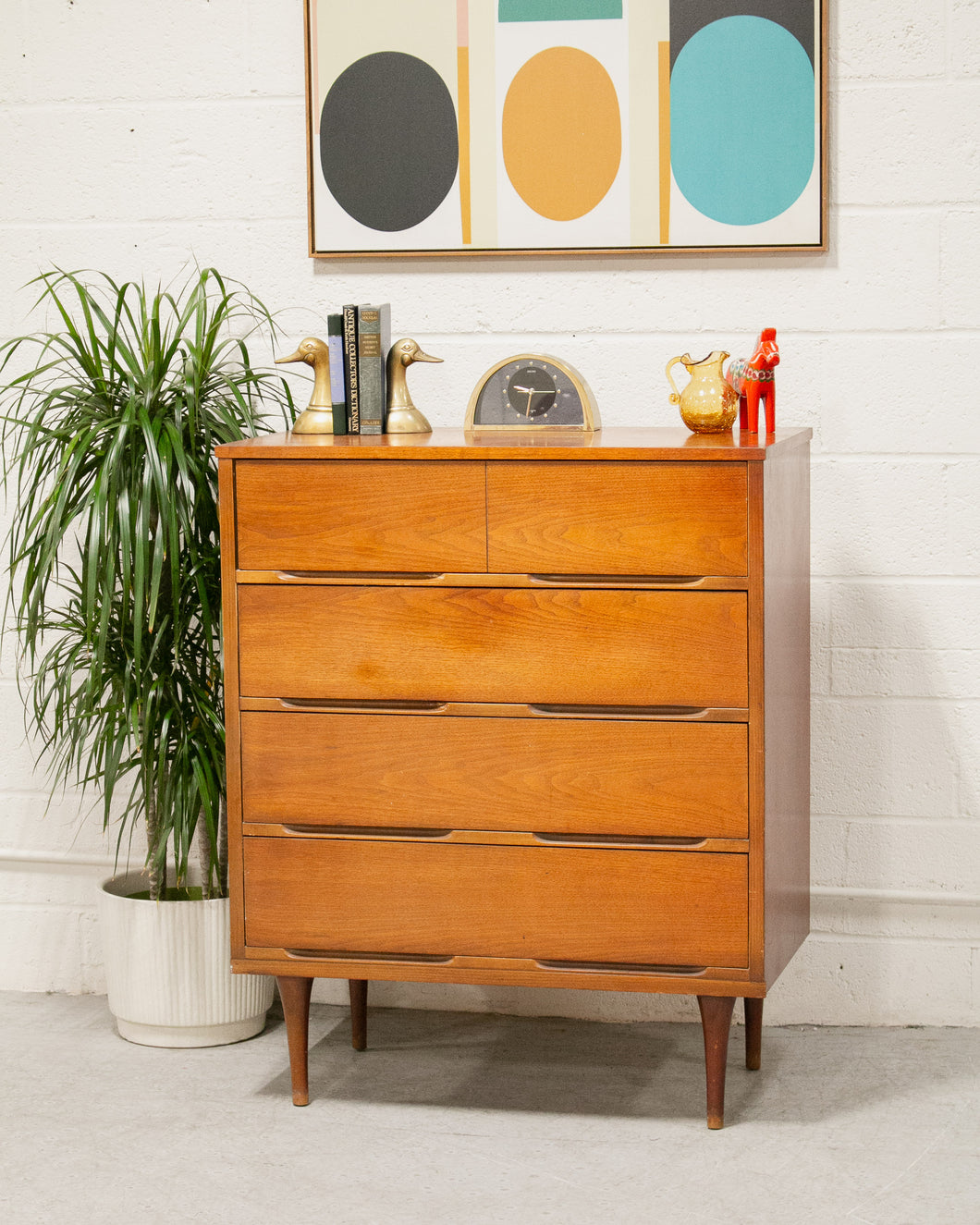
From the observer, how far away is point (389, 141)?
2.73 metres

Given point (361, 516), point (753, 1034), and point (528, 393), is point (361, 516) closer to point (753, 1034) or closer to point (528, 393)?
point (528, 393)

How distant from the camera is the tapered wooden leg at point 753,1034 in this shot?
2506mm

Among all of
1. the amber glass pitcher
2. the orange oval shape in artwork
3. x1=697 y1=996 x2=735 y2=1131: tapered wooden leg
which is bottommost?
x1=697 y1=996 x2=735 y2=1131: tapered wooden leg

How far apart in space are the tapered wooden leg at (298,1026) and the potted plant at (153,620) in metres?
0.30

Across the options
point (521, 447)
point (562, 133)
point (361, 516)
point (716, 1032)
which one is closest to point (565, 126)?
point (562, 133)

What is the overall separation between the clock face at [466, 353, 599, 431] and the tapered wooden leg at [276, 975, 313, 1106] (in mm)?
975

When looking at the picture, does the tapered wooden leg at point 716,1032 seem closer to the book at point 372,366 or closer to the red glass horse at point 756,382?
the red glass horse at point 756,382

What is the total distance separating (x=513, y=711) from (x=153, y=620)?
0.65 metres

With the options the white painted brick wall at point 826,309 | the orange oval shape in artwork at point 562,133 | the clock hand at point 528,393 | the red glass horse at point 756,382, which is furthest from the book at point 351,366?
the red glass horse at point 756,382

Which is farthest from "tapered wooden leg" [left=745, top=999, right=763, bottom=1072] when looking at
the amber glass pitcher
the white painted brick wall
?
the amber glass pitcher

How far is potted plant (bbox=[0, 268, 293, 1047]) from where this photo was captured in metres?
2.45

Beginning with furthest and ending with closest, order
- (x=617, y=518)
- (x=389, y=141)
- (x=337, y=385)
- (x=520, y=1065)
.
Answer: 1. (x=389, y=141)
2. (x=520, y=1065)
3. (x=337, y=385)
4. (x=617, y=518)

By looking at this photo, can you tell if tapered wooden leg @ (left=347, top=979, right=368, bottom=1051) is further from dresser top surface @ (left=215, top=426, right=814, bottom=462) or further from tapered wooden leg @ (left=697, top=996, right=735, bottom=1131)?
dresser top surface @ (left=215, top=426, right=814, bottom=462)

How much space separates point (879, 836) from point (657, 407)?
921 millimetres
